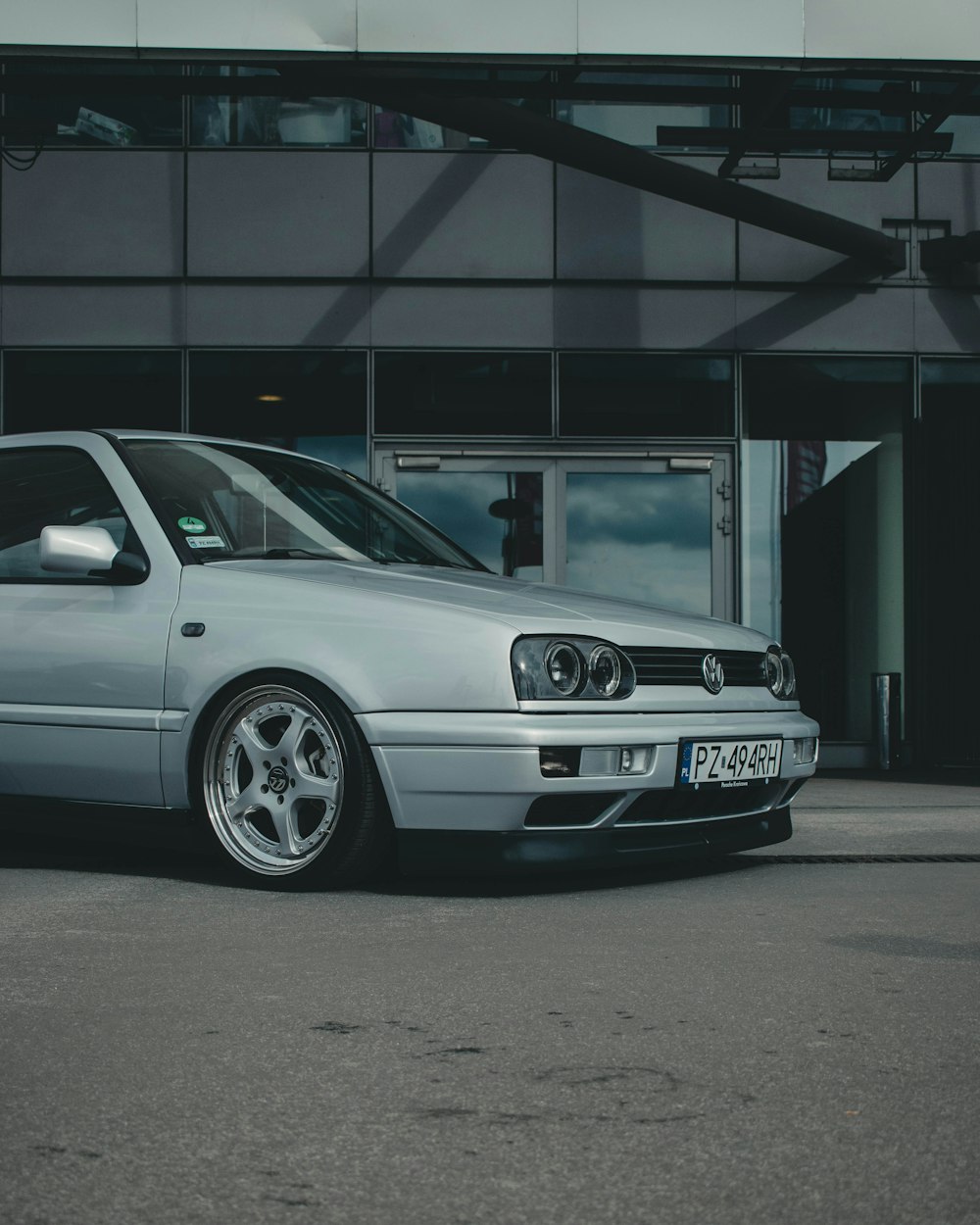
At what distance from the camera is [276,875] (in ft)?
17.4

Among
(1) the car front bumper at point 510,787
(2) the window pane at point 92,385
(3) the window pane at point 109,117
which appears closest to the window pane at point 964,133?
(3) the window pane at point 109,117

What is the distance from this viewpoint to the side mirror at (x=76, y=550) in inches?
A: 217

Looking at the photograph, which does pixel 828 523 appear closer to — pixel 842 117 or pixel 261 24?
pixel 842 117

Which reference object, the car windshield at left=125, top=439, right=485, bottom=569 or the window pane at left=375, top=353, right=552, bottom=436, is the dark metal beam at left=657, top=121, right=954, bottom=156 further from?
the car windshield at left=125, top=439, right=485, bottom=569

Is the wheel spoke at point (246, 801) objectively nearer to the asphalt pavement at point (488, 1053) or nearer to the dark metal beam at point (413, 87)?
the asphalt pavement at point (488, 1053)

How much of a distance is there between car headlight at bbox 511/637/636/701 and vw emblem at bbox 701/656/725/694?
37 centimetres

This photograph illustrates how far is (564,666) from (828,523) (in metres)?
7.96

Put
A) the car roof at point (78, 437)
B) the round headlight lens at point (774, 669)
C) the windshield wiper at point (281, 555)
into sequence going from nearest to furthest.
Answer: the windshield wiper at point (281, 555) < the round headlight lens at point (774, 669) < the car roof at point (78, 437)

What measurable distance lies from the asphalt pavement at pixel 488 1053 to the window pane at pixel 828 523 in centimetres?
715

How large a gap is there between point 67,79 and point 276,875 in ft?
21.6

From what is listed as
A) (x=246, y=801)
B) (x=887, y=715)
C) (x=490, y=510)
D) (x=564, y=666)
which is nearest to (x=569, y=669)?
(x=564, y=666)

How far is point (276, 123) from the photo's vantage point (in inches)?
494

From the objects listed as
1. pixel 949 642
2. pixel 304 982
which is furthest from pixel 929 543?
pixel 304 982

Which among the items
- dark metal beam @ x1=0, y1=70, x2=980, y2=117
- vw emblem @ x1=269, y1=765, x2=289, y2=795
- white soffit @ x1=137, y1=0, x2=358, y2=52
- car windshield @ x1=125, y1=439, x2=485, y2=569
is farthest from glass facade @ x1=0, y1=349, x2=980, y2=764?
vw emblem @ x1=269, y1=765, x2=289, y2=795
